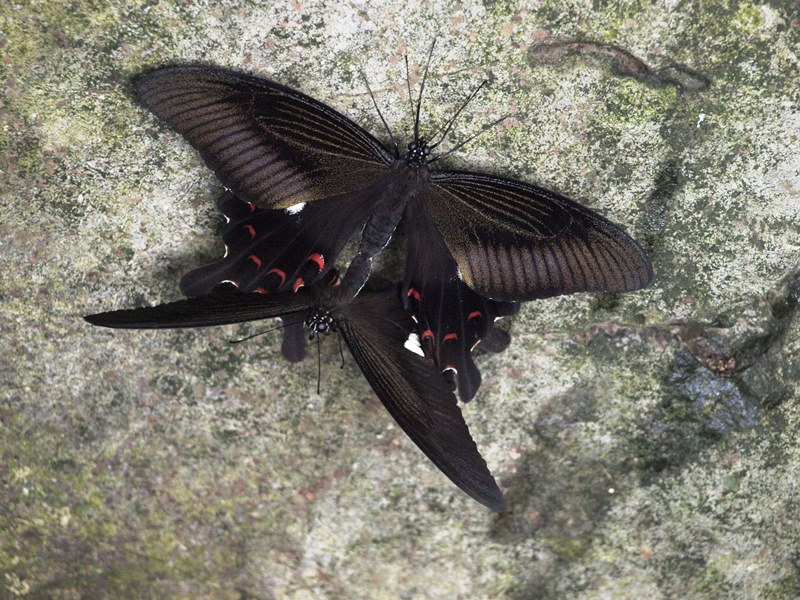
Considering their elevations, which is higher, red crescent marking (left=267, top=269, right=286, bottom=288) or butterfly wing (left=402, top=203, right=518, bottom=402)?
butterfly wing (left=402, top=203, right=518, bottom=402)

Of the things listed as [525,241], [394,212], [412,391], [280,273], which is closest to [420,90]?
[394,212]

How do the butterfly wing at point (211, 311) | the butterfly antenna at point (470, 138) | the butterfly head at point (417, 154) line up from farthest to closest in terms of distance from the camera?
the butterfly antenna at point (470, 138)
the butterfly head at point (417, 154)
the butterfly wing at point (211, 311)

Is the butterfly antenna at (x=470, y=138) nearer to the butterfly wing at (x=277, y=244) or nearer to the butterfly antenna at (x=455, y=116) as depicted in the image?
the butterfly antenna at (x=455, y=116)

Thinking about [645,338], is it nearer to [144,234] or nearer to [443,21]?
[443,21]

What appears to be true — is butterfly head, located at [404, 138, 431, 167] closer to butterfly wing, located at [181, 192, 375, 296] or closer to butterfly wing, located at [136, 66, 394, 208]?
butterfly wing, located at [136, 66, 394, 208]

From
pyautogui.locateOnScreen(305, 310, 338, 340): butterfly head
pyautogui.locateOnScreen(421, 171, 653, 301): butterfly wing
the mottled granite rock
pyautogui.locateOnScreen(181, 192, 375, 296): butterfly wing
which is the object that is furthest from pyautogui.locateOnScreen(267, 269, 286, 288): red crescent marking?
pyautogui.locateOnScreen(421, 171, 653, 301): butterfly wing

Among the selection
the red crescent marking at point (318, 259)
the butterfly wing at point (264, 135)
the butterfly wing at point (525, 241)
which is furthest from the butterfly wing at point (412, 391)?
the butterfly wing at point (264, 135)

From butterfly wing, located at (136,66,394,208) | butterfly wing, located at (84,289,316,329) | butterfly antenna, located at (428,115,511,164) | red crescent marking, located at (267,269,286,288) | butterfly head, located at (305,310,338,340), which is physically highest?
butterfly antenna, located at (428,115,511,164)
